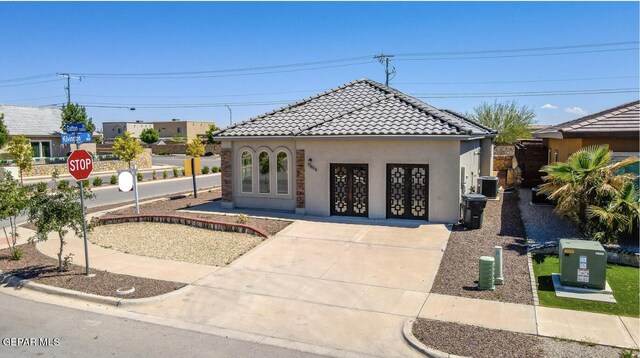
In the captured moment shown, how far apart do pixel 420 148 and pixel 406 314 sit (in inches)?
309

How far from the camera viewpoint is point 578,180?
12.4 meters

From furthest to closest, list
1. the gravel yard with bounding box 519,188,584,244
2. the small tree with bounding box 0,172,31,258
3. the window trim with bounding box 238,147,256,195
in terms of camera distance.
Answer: the window trim with bounding box 238,147,256,195 < the gravel yard with bounding box 519,188,584,244 < the small tree with bounding box 0,172,31,258

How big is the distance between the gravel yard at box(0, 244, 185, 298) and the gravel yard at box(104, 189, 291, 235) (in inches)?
192

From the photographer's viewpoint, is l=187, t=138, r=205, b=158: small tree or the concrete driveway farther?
l=187, t=138, r=205, b=158: small tree

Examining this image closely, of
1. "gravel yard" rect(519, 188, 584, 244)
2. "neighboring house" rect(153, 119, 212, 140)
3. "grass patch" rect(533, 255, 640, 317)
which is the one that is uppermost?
"neighboring house" rect(153, 119, 212, 140)

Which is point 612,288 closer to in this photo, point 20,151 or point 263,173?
point 263,173

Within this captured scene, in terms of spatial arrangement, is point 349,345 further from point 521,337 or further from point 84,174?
point 84,174

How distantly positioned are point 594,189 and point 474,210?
3.23 meters

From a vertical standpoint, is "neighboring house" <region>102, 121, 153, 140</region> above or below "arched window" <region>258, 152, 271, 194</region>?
above

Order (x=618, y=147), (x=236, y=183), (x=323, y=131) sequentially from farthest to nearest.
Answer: (x=236, y=183), (x=323, y=131), (x=618, y=147)

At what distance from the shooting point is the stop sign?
33.4 feet

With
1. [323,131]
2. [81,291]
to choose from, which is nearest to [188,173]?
[323,131]

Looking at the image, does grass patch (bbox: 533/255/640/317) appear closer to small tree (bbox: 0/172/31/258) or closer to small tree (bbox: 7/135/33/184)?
small tree (bbox: 0/172/31/258)

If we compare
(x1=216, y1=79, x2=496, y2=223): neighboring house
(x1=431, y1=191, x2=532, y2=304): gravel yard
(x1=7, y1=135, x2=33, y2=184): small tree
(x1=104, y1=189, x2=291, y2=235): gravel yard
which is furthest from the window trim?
(x1=7, y1=135, x2=33, y2=184): small tree
